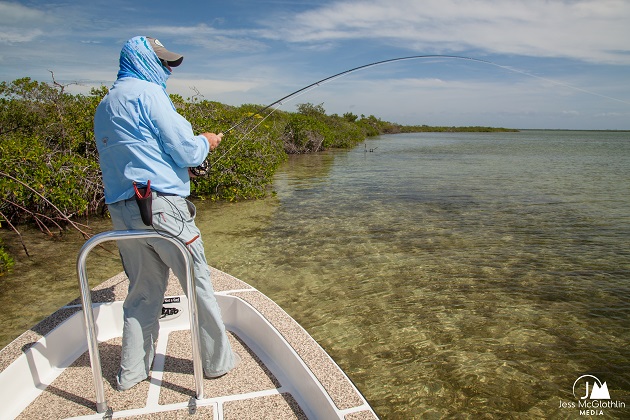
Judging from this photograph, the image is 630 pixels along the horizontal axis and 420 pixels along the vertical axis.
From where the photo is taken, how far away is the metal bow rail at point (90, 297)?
203 cm

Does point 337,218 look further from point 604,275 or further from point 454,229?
point 604,275

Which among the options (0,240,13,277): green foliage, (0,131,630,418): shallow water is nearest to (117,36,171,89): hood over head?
(0,131,630,418): shallow water

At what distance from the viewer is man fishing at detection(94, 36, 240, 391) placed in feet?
7.30

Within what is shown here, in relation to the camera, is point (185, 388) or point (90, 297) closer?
point (90, 297)

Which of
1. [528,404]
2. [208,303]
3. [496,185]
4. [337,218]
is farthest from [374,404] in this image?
[496,185]

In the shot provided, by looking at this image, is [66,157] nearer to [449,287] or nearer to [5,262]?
[5,262]

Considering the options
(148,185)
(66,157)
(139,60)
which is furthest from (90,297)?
(66,157)

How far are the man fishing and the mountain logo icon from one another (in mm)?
2591

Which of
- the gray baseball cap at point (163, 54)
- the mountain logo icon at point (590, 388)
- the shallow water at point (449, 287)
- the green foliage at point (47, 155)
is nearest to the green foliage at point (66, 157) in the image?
the green foliage at point (47, 155)

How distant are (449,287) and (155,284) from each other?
3.68m

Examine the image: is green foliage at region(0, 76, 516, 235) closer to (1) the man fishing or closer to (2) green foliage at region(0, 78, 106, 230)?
(2) green foliage at region(0, 78, 106, 230)

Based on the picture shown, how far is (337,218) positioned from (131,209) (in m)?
6.71

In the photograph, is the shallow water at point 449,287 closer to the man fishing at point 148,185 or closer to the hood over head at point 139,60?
the man fishing at point 148,185

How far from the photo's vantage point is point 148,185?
7.22 ft
